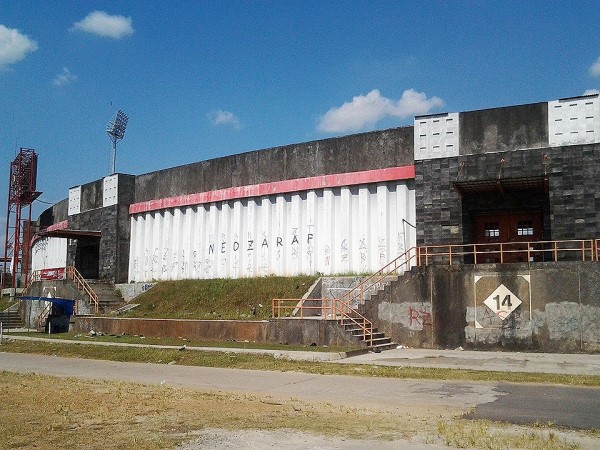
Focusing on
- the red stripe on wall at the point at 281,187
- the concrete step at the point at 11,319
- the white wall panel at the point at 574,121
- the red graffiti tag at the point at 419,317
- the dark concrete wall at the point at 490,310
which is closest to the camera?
the dark concrete wall at the point at 490,310

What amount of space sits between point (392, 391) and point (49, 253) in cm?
4395

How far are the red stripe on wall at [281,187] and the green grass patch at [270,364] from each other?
40.8ft

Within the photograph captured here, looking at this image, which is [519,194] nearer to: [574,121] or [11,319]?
[574,121]

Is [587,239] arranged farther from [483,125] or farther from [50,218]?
[50,218]

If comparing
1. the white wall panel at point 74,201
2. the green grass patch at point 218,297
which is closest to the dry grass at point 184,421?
the green grass patch at point 218,297

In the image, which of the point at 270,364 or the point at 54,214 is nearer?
the point at 270,364

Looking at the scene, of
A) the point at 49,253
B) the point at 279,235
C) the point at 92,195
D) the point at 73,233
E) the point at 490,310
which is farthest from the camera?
the point at 49,253

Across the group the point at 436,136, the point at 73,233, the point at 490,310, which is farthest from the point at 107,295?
the point at 490,310

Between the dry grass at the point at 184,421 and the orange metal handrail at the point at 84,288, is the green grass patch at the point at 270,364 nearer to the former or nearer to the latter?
the dry grass at the point at 184,421

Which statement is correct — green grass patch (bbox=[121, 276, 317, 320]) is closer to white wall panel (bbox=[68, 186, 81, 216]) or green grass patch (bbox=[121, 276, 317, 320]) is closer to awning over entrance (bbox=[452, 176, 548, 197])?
awning over entrance (bbox=[452, 176, 548, 197])

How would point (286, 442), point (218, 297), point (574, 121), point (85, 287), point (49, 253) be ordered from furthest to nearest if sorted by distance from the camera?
point (49, 253) < point (85, 287) < point (218, 297) < point (574, 121) < point (286, 442)

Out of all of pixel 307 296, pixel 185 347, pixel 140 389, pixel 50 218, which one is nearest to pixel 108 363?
pixel 185 347

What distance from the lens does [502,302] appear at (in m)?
21.0

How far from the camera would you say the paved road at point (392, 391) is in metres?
10.1
